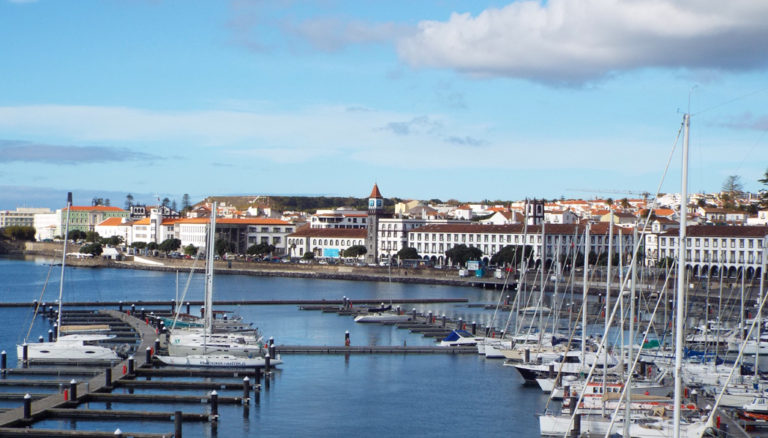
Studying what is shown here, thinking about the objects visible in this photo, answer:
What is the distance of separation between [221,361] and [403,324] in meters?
13.9

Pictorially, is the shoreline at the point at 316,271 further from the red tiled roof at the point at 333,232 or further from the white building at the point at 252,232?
the red tiled roof at the point at 333,232

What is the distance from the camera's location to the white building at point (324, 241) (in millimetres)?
90562

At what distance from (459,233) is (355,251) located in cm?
1018

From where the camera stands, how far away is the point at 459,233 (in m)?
81.2

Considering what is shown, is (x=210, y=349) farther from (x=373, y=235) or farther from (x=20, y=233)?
(x=20, y=233)

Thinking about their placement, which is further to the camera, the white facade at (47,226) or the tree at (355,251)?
the white facade at (47,226)

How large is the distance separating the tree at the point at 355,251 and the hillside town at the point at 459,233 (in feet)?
0.36

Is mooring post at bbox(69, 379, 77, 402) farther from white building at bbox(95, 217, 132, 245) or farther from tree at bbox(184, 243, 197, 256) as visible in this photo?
white building at bbox(95, 217, 132, 245)

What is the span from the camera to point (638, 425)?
694 inches

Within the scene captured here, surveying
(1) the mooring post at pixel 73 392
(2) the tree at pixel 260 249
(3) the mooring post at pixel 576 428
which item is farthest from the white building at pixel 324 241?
(3) the mooring post at pixel 576 428

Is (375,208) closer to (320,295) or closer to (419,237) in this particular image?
(419,237)

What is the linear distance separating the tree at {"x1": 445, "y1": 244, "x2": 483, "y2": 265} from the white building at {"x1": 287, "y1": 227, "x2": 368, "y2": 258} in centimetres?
1365

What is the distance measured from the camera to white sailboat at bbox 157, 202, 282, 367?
87.0ft

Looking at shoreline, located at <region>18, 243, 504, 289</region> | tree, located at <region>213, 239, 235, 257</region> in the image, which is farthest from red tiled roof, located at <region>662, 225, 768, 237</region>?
tree, located at <region>213, 239, 235, 257</region>
